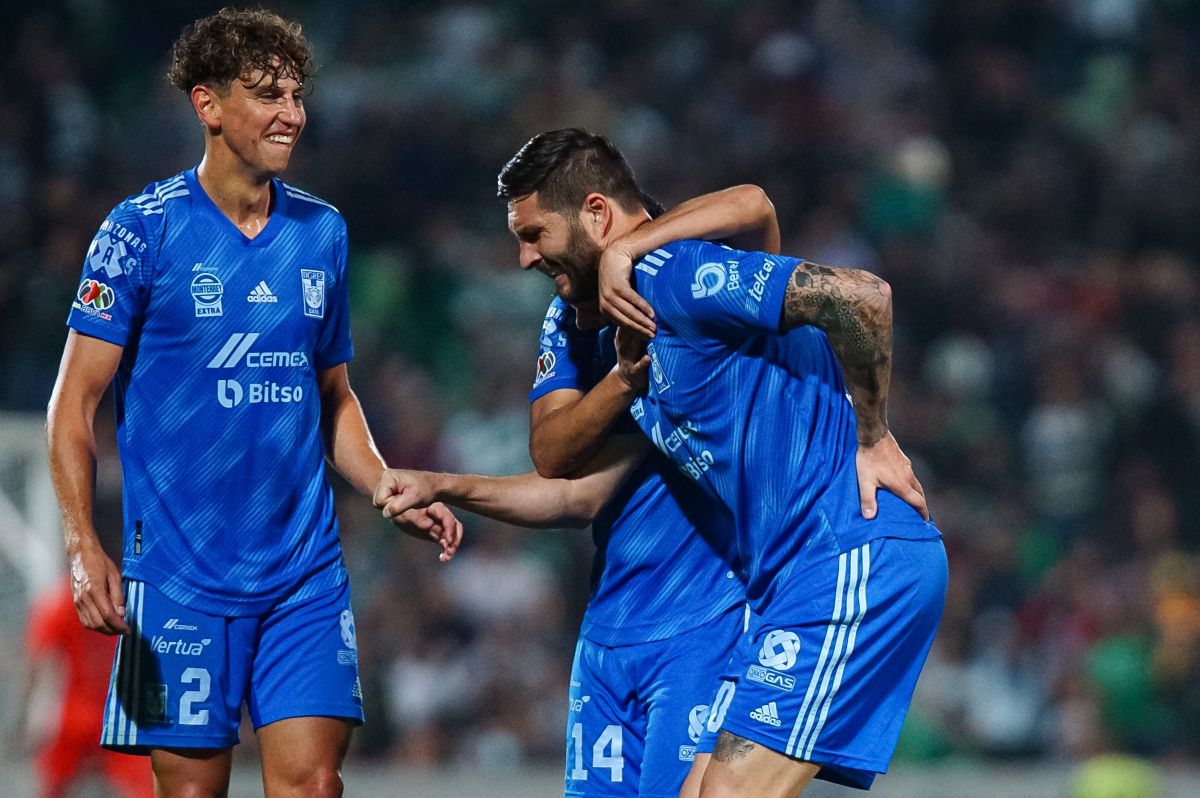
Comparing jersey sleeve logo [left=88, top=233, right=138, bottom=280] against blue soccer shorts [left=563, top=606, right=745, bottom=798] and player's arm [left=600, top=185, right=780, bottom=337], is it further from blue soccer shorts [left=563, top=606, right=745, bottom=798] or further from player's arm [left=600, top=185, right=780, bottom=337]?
blue soccer shorts [left=563, top=606, right=745, bottom=798]

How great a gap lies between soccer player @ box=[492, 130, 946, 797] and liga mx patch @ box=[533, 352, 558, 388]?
0.46 metres

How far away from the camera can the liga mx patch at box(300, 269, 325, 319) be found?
3.95 metres

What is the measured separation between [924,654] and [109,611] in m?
1.90

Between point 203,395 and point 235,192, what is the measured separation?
52cm

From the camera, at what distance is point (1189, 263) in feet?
34.7

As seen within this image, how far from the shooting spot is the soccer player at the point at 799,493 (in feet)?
11.6

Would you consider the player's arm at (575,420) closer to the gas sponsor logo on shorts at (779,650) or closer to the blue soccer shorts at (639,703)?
the blue soccer shorts at (639,703)

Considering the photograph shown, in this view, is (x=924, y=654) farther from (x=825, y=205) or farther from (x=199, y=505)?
(x=825, y=205)

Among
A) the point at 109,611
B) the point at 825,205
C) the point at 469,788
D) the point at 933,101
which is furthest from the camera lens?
the point at 933,101

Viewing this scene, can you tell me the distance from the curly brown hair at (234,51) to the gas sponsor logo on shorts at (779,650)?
180cm

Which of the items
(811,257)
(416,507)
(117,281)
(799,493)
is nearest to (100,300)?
(117,281)

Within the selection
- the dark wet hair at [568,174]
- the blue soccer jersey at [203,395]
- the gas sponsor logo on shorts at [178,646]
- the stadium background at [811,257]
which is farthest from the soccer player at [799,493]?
the stadium background at [811,257]

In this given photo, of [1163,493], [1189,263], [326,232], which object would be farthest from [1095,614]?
[326,232]

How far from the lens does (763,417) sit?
371cm
